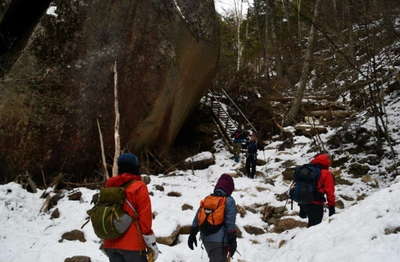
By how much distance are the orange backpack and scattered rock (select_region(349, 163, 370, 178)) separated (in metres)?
7.63

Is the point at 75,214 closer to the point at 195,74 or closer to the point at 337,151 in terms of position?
the point at 195,74

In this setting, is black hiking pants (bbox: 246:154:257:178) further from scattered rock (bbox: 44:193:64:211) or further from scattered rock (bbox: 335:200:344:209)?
scattered rock (bbox: 44:193:64:211)

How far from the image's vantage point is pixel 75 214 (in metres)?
7.65

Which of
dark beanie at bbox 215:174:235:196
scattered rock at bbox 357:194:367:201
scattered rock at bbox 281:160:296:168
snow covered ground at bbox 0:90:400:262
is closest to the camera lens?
snow covered ground at bbox 0:90:400:262

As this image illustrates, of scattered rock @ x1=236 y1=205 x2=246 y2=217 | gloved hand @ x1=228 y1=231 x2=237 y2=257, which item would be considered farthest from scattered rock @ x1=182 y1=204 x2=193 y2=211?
gloved hand @ x1=228 y1=231 x2=237 y2=257

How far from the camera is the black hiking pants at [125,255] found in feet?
11.9

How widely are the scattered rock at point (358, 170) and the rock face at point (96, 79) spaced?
5966mm

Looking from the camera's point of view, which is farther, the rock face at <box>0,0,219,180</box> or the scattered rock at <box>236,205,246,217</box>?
the rock face at <box>0,0,219,180</box>

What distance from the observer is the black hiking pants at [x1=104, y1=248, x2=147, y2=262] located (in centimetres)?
364

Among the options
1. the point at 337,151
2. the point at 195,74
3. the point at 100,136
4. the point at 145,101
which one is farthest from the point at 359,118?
the point at 100,136

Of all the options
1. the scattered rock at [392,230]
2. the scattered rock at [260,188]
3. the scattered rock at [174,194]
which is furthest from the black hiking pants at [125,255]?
the scattered rock at [260,188]

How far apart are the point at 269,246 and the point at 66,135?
238 inches

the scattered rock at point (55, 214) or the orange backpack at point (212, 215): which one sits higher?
the orange backpack at point (212, 215)

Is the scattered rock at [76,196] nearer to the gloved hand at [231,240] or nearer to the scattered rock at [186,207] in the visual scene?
the scattered rock at [186,207]
